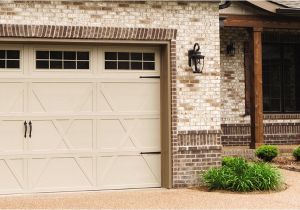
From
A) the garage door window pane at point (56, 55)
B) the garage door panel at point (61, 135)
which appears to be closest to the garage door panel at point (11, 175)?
the garage door panel at point (61, 135)

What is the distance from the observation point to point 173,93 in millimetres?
9422

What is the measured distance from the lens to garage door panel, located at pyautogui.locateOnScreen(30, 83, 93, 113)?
916cm

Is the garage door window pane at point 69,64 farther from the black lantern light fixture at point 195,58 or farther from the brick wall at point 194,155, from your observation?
the brick wall at point 194,155

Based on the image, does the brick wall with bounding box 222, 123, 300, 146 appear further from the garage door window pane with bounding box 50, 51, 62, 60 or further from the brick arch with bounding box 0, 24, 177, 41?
the garage door window pane with bounding box 50, 51, 62, 60

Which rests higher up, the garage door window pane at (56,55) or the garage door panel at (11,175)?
the garage door window pane at (56,55)

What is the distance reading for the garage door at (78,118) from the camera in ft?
29.7

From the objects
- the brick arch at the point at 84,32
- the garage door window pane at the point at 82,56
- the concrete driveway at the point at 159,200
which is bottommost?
the concrete driveway at the point at 159,200

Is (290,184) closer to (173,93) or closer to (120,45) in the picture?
(173,93)

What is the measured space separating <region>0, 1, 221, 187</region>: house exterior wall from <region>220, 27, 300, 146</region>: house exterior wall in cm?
651

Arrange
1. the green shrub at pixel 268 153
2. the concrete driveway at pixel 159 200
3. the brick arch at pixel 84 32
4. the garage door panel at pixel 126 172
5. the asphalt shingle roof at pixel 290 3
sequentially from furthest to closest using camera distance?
the asphalt shingle roof at pixel 290 3, the green shrub at pixel 268 153, the garage door panel at pixel 126 172, the brick arch at pixel 84 32, the concrete driveway at pixel 159 200

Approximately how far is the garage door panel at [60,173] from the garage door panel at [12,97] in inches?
35.8

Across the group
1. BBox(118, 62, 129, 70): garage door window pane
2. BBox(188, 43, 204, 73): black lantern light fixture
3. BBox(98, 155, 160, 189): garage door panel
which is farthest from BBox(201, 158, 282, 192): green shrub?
BBox(118, 62, 129, 70): garage door window pane

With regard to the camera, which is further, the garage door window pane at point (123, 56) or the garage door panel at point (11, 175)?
the garage door window pane at point (123, 56)

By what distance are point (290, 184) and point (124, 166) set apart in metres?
2.96
